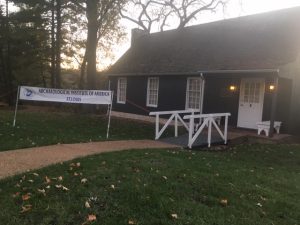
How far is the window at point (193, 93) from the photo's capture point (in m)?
17.3

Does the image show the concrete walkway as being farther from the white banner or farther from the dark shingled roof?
the dark shingled roof

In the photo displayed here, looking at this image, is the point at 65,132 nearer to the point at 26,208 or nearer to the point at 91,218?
the point at 26,208

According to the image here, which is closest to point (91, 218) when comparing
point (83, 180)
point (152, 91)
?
point (83, 180)

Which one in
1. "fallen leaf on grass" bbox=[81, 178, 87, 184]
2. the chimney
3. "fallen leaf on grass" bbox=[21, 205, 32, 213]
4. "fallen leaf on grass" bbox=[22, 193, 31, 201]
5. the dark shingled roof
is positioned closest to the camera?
"fallen leaf on grass" bbox=[21, 205, 32, 213]

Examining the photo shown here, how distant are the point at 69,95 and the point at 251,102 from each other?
7694mm

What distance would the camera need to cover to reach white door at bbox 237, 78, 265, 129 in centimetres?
1475

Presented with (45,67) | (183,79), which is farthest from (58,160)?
(45,67)

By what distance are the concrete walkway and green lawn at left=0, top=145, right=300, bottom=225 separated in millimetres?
537

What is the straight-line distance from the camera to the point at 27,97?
11914 mm

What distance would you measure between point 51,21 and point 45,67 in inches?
188

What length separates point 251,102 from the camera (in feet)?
49.6

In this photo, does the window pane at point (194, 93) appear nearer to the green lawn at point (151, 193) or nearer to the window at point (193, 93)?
the window at point (193, 93)

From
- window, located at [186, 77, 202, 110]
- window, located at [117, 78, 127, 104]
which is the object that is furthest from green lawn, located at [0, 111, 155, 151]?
window, located at [117, 78, 127, 104]

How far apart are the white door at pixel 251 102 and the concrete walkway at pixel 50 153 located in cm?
550
